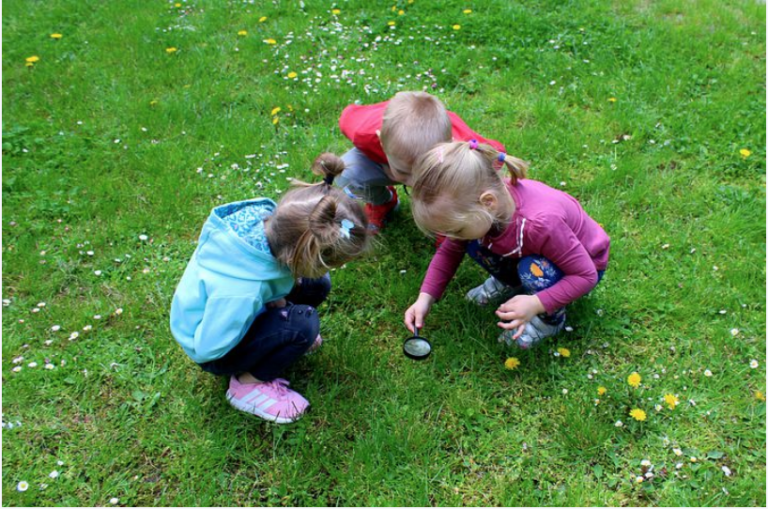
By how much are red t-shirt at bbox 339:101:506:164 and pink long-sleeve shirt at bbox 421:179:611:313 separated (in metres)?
0.57

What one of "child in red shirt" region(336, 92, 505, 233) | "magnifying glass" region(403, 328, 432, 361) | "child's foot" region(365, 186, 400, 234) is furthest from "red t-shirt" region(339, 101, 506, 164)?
"magnifying glass" region(403, 328, 432, 361)

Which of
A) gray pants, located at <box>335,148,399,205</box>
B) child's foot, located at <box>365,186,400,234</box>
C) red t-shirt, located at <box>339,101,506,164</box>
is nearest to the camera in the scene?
red t-shirt, located at <box>339,101,506,164</box>

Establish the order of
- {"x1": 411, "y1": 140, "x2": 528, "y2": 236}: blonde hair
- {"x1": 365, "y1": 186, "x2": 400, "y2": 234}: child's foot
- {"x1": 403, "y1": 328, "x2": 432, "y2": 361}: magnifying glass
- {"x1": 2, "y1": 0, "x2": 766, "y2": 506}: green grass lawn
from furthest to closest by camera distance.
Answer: {"x1": 365, "y1": 186, "x2": 400, "y2": 234}: child's foot, {"x1": 403, "y1": 328, "x2": 432, "y2": 361}: magnifying glass, {"x1": 2, "y1": 0, "x2": 766, "y2": 506}: green grass lawn, {"x1": 411, "y1": 140, "x2": 528, "y2": 236}: blonde hair

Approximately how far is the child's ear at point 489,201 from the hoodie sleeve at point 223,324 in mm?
A: 844

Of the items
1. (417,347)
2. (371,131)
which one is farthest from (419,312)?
(371,131)

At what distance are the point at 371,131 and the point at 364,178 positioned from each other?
0.88 feet

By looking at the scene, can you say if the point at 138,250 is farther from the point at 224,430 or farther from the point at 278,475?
the point at 278,475

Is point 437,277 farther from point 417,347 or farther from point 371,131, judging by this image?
point 371,131

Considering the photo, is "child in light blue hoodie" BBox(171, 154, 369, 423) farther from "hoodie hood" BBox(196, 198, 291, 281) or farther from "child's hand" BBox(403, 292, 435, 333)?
"child's hand" BBox(403, 292, 435, 333)

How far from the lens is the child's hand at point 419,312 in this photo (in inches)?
99.7

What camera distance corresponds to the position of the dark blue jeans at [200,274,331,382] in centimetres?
225

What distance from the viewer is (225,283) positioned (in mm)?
2049

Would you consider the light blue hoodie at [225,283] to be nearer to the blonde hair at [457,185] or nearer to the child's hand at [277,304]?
the child's hand at [277,304]

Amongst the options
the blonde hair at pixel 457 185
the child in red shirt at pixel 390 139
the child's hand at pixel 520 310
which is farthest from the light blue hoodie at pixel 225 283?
the child's hand at pixel 520 310
